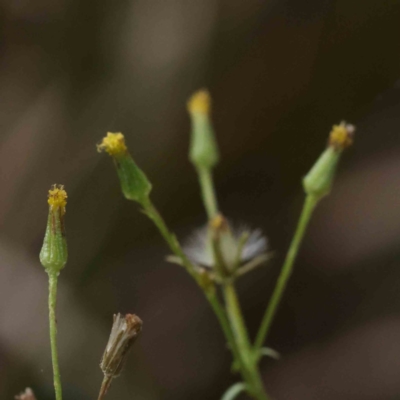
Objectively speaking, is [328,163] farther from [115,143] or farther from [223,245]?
[115,143]

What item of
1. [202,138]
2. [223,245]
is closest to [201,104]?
[202,138]

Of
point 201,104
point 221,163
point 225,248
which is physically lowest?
point 225,248

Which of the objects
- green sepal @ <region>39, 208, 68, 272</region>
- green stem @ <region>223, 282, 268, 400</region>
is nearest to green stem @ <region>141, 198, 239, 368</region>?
green stem @ <region>223, 282, 268, 400</region>

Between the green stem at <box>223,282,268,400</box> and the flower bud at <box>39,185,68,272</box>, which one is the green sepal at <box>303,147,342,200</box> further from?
the flower bud at <box>39,185,68,272</box>

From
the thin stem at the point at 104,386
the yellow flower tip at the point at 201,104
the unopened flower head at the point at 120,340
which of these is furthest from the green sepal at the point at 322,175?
the thin stem at the point at 104,386

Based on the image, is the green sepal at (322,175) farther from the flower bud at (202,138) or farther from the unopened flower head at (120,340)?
the unopened flower head at (120,340)
